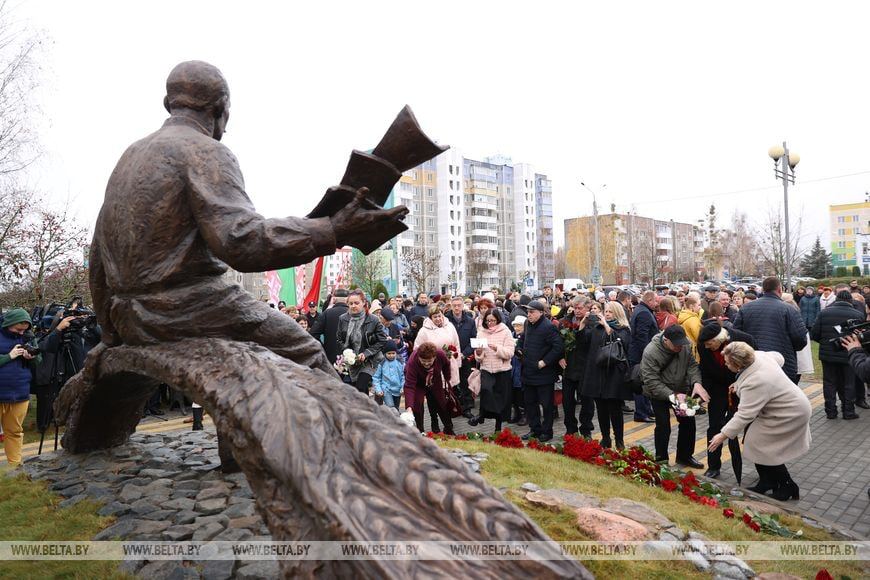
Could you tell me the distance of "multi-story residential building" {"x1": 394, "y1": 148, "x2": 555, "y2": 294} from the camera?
68188 mm

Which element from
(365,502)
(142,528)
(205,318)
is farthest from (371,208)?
(142,528)

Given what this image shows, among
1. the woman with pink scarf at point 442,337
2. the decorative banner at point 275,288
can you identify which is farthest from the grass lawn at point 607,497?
the decorative banner at point 275,288

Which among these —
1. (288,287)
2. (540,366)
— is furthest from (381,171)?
(288,287)

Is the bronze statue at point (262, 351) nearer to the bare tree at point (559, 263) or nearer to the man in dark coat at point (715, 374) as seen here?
the man in dark coat at point (715, 374)

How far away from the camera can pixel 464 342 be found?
10.7 meters

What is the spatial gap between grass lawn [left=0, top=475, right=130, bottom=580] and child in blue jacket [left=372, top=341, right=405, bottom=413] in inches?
177

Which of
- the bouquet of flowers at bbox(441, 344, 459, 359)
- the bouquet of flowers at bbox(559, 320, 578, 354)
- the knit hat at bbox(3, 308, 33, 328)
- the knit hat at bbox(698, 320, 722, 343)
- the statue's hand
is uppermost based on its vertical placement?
the statue's hand

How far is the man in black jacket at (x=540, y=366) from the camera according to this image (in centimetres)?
815

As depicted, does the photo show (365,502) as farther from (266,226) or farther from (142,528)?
(142,528)

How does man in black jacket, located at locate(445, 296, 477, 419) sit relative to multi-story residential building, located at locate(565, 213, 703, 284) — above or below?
below

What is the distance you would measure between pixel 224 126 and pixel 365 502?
2.79 metres

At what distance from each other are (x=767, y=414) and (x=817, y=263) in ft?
219

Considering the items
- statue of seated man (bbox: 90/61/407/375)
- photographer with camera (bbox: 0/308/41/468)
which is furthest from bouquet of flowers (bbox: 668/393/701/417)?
photographer with camera (bbox: 0/308/41/468)

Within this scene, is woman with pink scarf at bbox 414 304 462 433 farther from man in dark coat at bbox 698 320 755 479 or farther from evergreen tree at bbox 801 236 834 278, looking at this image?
evergreen tree at bbox 801 236 834 278
